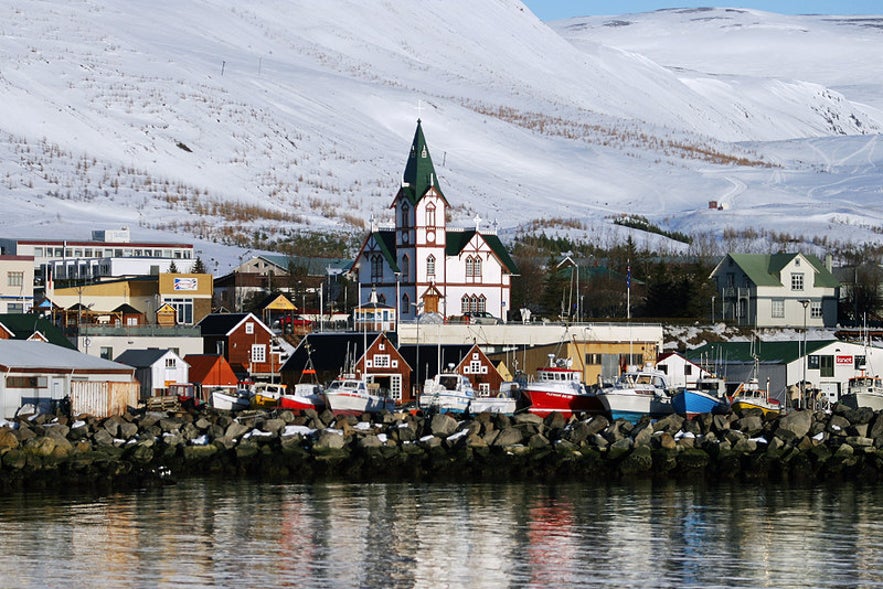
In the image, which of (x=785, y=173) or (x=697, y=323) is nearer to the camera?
(x=697, y=323)

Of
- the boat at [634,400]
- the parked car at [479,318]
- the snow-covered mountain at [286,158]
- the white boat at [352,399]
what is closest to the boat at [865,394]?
the boat at [634,400]

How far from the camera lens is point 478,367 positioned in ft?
195

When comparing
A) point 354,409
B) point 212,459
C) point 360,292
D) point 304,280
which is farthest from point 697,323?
point 212,459

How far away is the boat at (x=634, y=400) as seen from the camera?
169 feet

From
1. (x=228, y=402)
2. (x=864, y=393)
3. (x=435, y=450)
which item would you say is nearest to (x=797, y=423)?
(x=435, y=450)

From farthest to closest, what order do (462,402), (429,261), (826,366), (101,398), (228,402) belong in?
1. (429,261)
2. (826,366)
3. (228,402)
4. (462,402)
5. (101,398)

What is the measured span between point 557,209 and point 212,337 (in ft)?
283

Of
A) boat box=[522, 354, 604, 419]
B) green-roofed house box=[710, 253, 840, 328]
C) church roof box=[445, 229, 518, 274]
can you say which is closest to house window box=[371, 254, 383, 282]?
church roof box=[445, 229, 518, 274]

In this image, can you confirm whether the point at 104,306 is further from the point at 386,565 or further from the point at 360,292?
the point at 386,565

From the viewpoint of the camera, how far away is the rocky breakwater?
137ft

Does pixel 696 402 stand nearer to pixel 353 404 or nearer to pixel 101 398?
pixel 353 404

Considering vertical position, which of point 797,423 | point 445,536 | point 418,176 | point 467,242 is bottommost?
point 445,536

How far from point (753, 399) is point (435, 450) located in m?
13.1

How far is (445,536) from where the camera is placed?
109 feet
